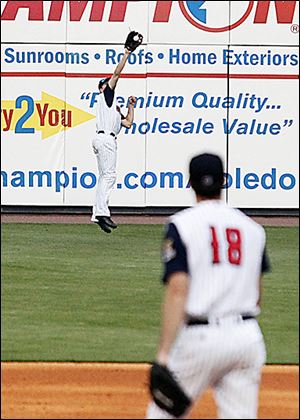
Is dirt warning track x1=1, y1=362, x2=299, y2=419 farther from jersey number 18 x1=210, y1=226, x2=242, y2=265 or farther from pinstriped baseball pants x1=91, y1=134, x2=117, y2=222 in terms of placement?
pinstriped baseball pants x1=91, y1=134, x2=117, y2=222

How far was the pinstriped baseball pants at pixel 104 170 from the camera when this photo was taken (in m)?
16.5

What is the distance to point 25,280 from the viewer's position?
1259 cm

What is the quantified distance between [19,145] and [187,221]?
604 inches

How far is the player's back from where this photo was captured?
5062 mm

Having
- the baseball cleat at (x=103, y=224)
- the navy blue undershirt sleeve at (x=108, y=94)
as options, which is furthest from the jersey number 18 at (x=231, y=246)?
the baseball cleat at (x=103, y=224)

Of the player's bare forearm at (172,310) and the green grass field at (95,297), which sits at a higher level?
the player's bare forearm at (172,310)

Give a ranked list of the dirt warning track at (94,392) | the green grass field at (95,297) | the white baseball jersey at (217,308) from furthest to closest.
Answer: the green grass field at (95,297) → the dirt warning track at (94,392) → the white baseball jersey at (217,308)

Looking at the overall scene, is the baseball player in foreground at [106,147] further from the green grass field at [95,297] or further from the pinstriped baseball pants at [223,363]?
the pinstriped baseball pants at [223,363]

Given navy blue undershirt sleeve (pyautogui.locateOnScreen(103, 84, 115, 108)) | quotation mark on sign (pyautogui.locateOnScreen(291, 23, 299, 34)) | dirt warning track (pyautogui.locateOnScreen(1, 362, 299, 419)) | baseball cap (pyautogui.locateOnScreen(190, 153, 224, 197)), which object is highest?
quotation mark on sign (pyautogui.locateOnScreen(291, 23, 299, 34))

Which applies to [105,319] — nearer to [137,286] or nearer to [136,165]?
[137,286]

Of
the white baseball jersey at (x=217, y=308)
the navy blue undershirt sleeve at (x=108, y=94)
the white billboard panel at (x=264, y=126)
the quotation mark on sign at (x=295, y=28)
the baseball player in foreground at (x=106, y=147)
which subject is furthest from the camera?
the white billboard panel at (x=264, y=126)

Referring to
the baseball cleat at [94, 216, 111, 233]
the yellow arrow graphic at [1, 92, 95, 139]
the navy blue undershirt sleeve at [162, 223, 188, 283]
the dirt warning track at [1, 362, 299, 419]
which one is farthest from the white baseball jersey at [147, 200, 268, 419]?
the yellow arrow graphic at [1, 92, 95, 139]

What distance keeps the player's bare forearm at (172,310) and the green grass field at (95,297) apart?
4061 millimetres

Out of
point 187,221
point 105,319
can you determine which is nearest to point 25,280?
point 105,319
